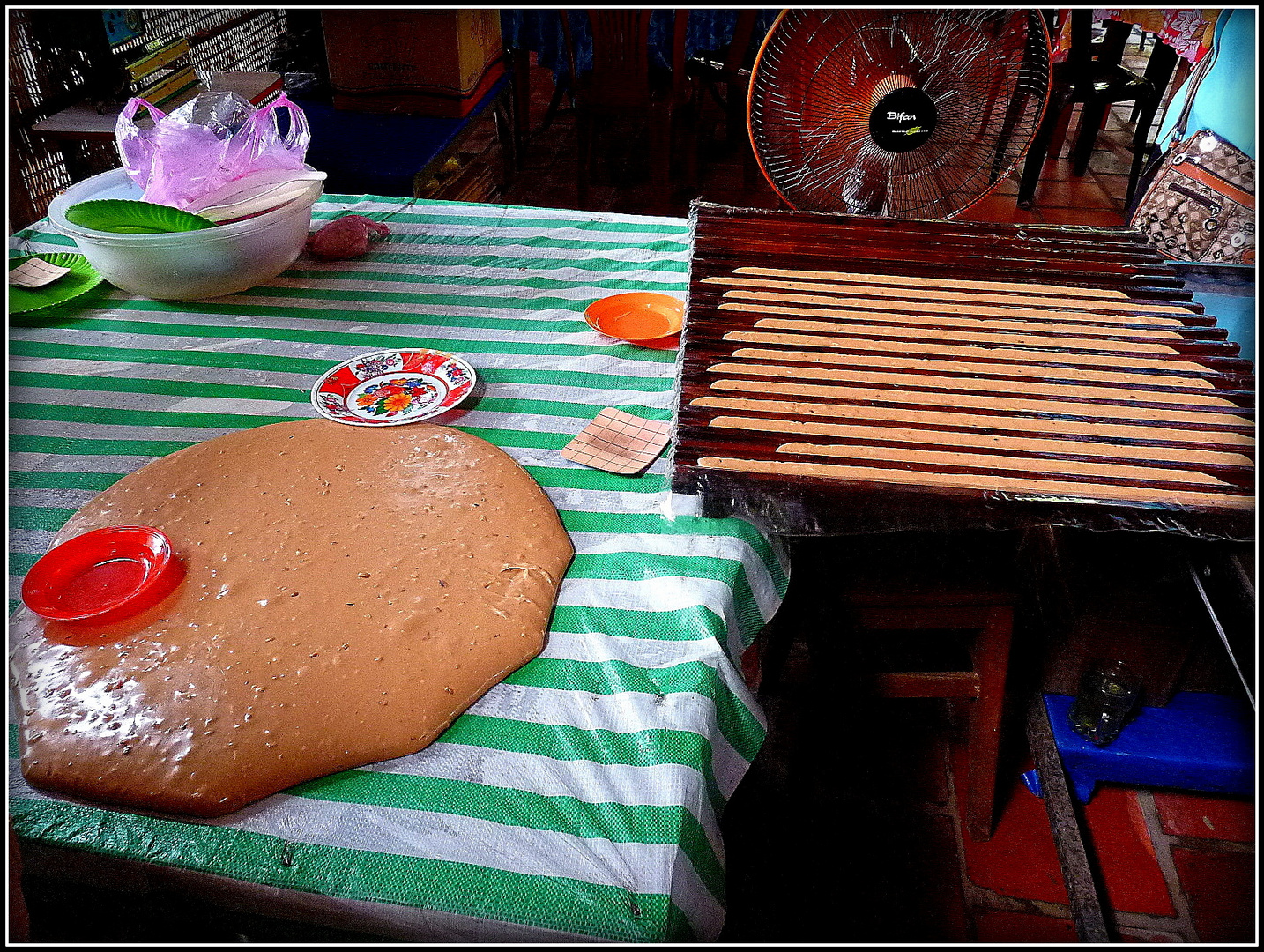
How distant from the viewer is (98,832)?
833 millimetres

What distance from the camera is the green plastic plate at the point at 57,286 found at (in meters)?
1.62

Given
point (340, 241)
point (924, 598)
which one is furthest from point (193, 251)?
point (924, 598)

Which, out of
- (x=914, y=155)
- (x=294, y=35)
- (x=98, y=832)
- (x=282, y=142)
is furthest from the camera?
(x=294, y=35)

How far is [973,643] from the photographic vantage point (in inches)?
64.5

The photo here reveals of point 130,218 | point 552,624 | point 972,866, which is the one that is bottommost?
point 972,866

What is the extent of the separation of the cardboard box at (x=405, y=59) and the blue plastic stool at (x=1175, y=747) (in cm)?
303

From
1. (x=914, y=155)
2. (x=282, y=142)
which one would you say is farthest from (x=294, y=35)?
(x=914, y=155)

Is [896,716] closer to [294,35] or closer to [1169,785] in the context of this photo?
[1169,785]

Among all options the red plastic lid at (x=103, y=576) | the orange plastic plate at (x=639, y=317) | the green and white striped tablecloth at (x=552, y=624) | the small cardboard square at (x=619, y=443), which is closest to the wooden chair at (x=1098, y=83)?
the green and white striped tablecloth at (x=552, y=624)

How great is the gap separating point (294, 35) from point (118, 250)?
3795 millimetres

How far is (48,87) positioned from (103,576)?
123 inches

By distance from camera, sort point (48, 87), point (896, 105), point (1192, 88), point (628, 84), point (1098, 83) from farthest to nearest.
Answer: point (1098, 83)
point (628, 84)
point (48, 87)
point (1192, 88)
point (896, 105)

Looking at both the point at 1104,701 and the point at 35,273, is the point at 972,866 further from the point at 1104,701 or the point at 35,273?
the point at 35,273

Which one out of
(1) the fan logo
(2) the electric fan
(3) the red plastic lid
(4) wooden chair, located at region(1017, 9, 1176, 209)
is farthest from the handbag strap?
(3) the red plastic lid
